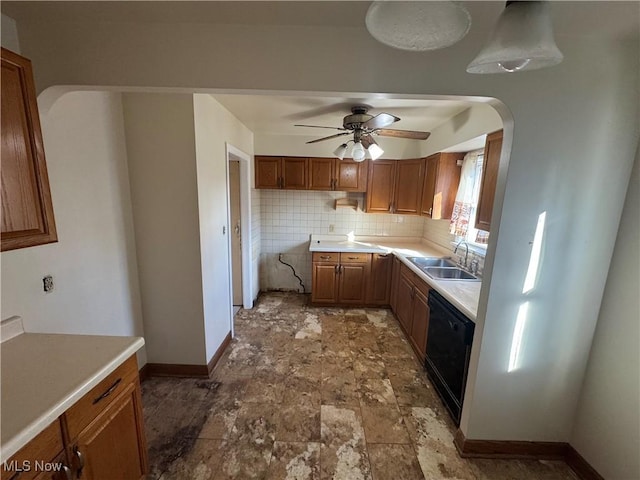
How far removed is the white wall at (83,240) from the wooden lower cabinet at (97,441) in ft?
2.07

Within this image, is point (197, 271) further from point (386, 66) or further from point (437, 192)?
point (437, 192)

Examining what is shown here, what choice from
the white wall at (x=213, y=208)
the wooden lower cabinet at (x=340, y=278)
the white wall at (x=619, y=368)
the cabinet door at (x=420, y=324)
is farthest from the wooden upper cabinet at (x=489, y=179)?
the white wall at (x=213, y=208)

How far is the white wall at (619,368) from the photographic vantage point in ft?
4.45

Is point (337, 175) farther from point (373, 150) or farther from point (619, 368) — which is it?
point (619, 368)

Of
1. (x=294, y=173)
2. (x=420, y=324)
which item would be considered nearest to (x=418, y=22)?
(x=420, y=324)

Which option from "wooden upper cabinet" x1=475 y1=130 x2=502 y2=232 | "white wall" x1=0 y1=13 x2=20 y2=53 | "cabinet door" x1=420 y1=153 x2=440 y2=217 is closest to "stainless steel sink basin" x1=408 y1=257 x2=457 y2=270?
"cabinet door" x1=420 y1=153 x2=440 y2=217

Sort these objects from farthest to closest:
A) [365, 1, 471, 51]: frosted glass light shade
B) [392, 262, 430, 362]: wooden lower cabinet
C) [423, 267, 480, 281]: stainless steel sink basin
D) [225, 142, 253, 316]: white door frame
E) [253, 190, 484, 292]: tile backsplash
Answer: [253, 190, 484, 292]: tile backsplash < [225, 142, 253, 316]: white door frame < [423, 267, 480, 281]: stainless steel sink basin < [392, 262, 430, 362]: wooden lower cabinet < [365, 1, 471, 51]: frosted glass light shade

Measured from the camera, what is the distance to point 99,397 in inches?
41.9

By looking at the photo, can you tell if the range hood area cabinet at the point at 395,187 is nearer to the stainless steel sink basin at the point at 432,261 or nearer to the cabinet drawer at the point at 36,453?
the stainless steel sink basin at the point at 432,261

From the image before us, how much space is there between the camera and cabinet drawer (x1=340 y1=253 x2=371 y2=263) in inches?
143

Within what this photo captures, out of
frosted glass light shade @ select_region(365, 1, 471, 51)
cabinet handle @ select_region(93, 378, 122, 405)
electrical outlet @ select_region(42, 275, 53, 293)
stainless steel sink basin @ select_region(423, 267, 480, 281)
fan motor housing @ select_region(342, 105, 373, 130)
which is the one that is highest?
fan motor housing @ select_region(342, 105, 373, 130)

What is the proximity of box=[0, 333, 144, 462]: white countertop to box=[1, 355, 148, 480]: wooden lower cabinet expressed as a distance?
58mm

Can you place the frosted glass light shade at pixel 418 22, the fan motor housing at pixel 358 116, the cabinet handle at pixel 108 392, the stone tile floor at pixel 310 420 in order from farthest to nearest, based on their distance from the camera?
1. the fan motor housing at pixel 358 116
2. the stone tile floor at pixel 310 420
3. the cabinet handle at pixel 108 392
4. the frosted glass light shade at pixel 418 22

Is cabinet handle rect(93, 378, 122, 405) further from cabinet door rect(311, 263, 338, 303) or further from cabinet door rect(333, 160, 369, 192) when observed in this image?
cabinet door rect(333, 160, 369, 192)
